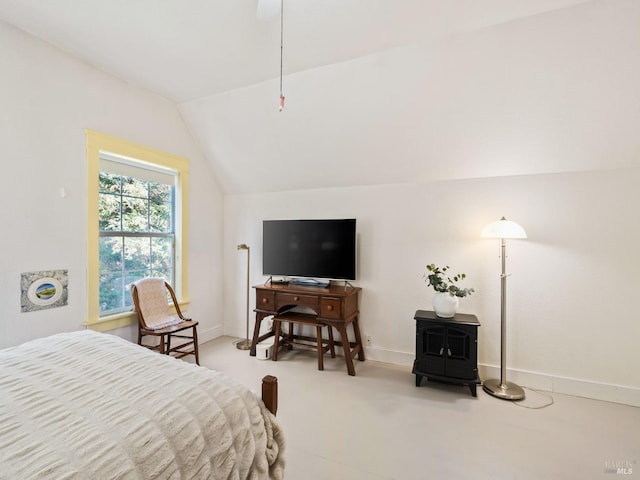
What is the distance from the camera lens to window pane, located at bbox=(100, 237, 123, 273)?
110 inches

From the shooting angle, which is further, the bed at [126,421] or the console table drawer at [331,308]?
the console table drawer at [331,308]

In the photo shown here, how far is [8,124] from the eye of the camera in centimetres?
210

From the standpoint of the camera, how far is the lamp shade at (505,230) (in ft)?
8.18

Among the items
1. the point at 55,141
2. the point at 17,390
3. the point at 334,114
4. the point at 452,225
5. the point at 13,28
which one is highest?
the point at 13,28

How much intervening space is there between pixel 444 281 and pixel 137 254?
3.17m

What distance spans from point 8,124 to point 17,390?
6.38ft

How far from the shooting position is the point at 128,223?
300cm

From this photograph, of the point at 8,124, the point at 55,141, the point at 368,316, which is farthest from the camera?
the point at 368,316

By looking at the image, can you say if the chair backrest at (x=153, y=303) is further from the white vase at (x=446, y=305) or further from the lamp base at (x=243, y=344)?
the white vase at (x=446, y=305)

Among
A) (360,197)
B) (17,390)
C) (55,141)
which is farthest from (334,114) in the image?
(17,390)

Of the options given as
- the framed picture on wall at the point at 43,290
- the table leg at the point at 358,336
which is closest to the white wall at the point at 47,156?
the framed picture on wall at the point at 43,290

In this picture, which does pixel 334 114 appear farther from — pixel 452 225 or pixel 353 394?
pixel 353 394

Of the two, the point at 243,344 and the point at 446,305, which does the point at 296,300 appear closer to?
the point at 243,344

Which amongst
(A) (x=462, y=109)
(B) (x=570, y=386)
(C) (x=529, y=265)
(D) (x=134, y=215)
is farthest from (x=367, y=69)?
(B) (x=570, y=386)
